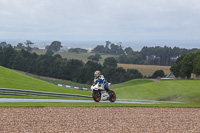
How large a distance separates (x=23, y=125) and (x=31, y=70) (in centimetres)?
12598

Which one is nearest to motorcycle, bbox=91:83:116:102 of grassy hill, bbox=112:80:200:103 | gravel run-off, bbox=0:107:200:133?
gravel run-off, bbox=0:107:200:133

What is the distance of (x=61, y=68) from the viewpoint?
422 feet

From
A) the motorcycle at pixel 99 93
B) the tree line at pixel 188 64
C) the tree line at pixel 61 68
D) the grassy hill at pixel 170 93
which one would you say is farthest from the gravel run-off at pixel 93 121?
the tree line at pixel 61 68

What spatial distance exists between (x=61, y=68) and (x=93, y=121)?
116 meters

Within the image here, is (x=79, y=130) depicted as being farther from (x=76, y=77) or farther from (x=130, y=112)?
(x=76, y=77)

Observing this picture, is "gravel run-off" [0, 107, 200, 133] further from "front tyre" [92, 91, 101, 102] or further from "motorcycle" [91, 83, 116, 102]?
"front tyre" [92, 91, 101, 102]

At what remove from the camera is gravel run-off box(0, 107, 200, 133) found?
12289 millimetres

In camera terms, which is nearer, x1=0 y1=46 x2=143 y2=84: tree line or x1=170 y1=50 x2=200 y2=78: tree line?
x1=170 y1=50 x2=200 y2=78: tree line

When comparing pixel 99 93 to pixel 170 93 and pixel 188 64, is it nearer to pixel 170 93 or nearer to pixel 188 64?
pixel 170 93

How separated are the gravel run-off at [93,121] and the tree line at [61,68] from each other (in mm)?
101575

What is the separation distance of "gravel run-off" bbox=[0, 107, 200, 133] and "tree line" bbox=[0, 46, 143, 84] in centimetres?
10158

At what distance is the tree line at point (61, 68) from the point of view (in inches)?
4894

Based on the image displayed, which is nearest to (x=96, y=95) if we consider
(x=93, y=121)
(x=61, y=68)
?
(x=93, y=121)

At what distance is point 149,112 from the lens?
1727 cm
